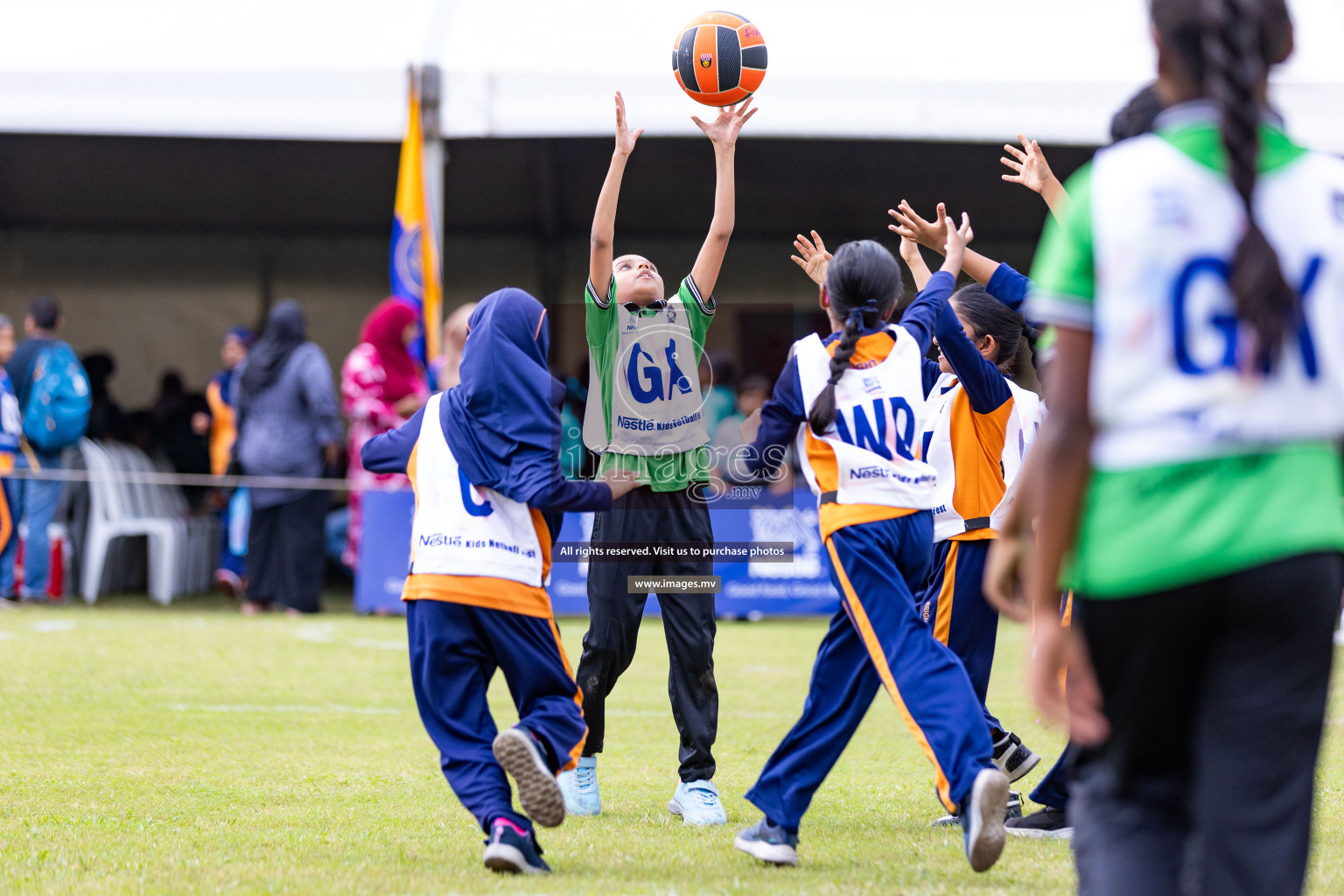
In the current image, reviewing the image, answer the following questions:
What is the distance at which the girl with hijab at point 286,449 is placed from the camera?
1172cm

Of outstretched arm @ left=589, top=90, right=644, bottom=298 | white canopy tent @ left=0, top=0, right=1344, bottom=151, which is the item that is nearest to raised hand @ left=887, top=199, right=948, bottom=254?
outstretched arm @ left=589, top=90, right=644, bottom=298

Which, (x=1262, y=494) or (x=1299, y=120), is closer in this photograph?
(x=1262, y=494)

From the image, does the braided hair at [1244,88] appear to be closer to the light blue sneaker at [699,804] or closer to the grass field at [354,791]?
the grass field at [354,791]

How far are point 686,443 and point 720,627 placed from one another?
6.75 m

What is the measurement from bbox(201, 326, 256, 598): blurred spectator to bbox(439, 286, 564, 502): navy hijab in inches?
373

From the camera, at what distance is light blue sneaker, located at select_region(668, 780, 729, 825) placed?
447 cm

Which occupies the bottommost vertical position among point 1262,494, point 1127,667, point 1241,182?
point 1127,667

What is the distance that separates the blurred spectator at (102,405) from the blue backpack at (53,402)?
2.70m

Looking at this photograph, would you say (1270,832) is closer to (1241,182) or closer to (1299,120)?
(1241,182)

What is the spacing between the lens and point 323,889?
134 inches

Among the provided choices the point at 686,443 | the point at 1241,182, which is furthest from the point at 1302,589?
the point at 686,443

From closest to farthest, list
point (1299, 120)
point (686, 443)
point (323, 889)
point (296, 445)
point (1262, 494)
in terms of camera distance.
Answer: point (1262, 494)
point (323, 889)
point (686, 443)
point (1299, 120)
point (296, 445)

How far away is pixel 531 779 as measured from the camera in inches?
135

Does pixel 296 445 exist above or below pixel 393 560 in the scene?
above
